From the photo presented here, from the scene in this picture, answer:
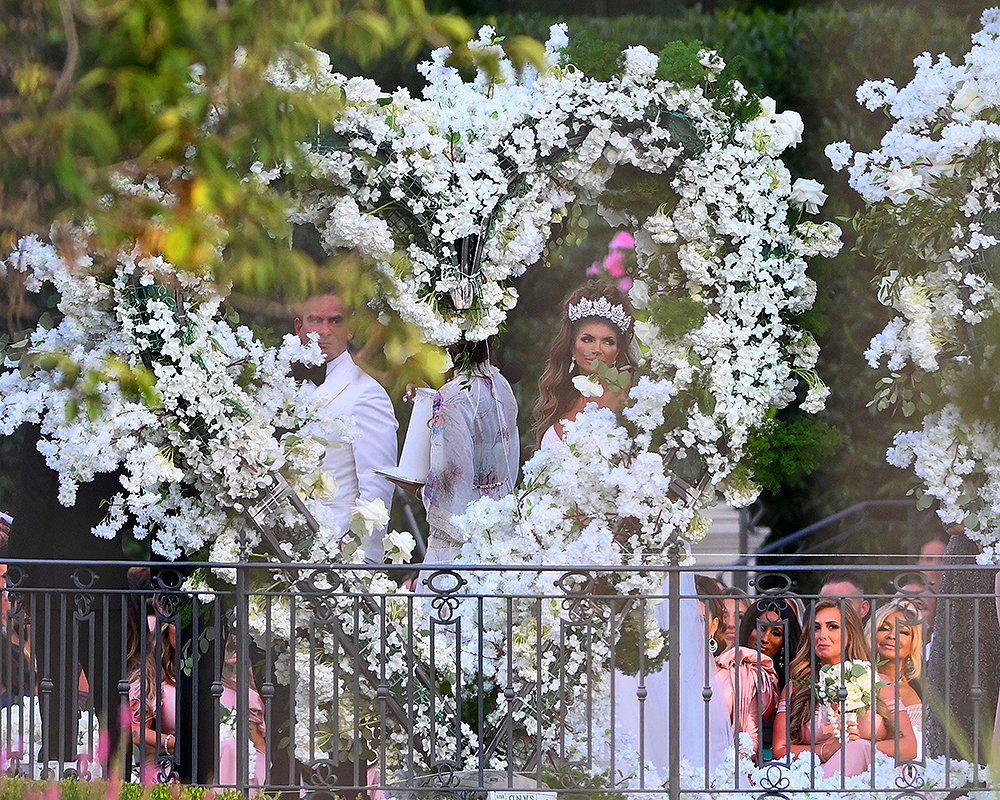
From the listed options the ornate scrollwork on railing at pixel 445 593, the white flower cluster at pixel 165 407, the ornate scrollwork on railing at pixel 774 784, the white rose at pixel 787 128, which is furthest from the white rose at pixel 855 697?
the white flower cluster at pixel 165 407

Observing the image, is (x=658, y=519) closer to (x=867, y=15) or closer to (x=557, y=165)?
(x=557, y=165)

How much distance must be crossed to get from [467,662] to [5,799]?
1.77 m

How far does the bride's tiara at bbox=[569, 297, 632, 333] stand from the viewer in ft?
16.2

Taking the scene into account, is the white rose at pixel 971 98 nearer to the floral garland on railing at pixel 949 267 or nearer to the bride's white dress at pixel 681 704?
the floral garland on railing at pixel 949 267

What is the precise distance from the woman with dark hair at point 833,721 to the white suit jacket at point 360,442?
5.63ft

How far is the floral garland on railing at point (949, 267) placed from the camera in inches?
167

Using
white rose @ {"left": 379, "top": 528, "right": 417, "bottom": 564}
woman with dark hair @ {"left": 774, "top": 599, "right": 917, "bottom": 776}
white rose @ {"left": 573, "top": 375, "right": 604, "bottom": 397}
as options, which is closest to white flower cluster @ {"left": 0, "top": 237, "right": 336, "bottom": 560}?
white rose @ {"left": 379, "top": 528, "right": 417, "bottom": 564}

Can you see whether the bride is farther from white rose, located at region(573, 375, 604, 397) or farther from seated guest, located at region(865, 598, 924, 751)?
seated guest, located at region(865, 598, 924, 751)

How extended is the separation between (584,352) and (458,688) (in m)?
1.54

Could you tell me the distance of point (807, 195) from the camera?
4695 mm

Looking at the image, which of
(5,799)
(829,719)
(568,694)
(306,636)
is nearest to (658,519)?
(568,694)

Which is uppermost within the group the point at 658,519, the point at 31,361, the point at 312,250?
the point at 312,250

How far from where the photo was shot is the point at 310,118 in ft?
5.96

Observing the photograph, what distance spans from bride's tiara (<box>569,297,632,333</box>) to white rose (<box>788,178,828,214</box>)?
789 mm
